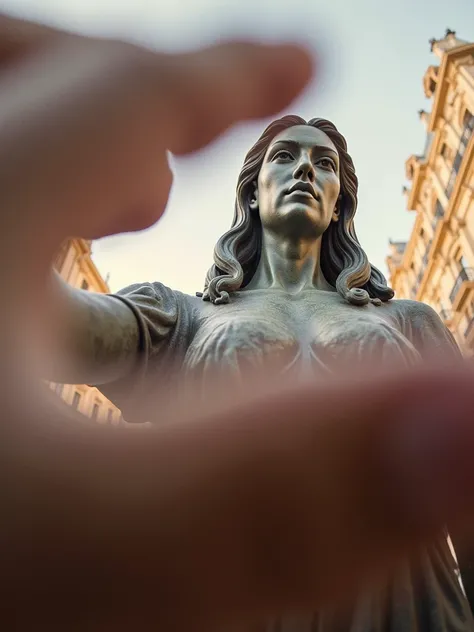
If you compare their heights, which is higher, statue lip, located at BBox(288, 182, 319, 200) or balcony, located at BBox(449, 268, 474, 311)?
balcony, located at BBox(449, 268, 474, 311)

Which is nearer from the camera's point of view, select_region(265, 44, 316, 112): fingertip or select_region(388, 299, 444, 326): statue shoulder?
select_region(265, 44, 316, 112): fingertip

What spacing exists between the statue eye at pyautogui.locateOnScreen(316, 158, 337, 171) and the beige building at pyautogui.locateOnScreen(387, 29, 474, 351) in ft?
50.0

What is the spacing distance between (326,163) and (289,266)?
57 centimetres

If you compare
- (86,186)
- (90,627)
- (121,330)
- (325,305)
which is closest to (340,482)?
(90,627)

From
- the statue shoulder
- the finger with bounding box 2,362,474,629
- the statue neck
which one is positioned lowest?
the finger with bounding box 2,362,474,629

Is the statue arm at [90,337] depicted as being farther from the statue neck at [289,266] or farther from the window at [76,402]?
the statue neck at [289,266]

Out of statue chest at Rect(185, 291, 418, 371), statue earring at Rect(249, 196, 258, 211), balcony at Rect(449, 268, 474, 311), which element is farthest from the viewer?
balcony at Rect(449, 268, 474, 311)

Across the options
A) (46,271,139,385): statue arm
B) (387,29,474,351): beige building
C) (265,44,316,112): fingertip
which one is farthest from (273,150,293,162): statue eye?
(387,29,474,351): beige building

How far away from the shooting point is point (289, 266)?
226cm

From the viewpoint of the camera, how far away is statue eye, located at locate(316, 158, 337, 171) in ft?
7.66

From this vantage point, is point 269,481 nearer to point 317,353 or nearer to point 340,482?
point 340,482

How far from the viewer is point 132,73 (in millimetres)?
526

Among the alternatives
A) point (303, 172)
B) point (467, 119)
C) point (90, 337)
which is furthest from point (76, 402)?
point (467, 119)

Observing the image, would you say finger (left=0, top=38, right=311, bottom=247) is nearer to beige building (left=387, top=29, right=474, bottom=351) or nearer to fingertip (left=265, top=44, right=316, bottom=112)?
fingertip (left=265, top=44, right=316, bottom=112)
